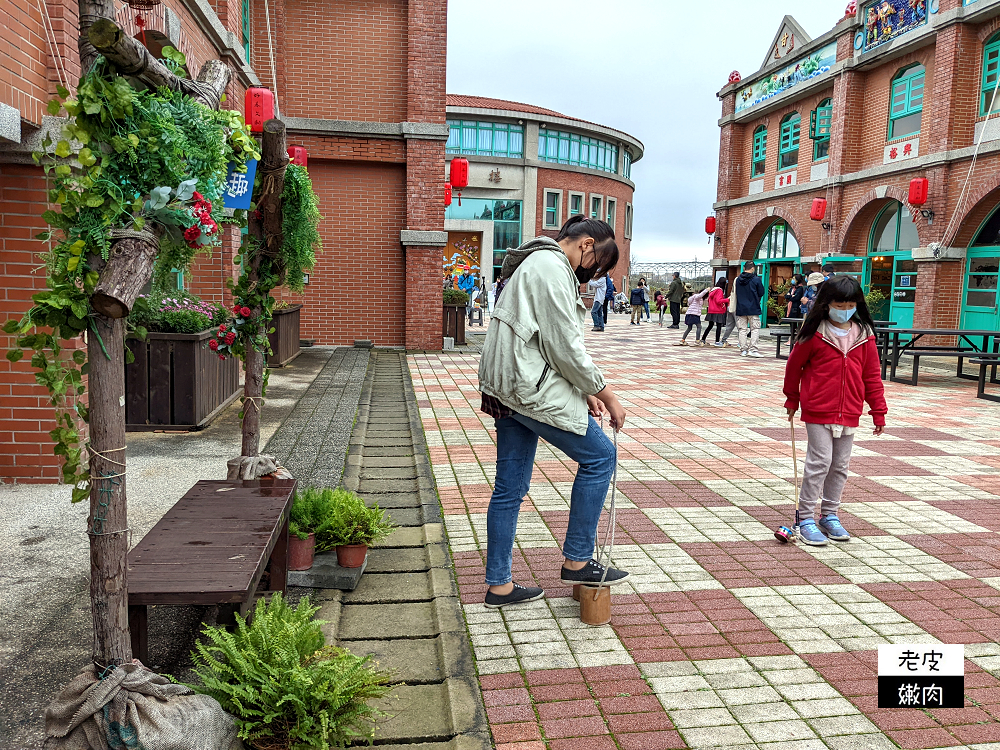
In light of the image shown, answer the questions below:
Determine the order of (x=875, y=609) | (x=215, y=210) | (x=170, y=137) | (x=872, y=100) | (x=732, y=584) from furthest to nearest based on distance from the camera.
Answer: (x=872, y=100) → (x=732, y=584) → (x=875, y=609) → (x=215, y=210) → (x=170, y=137)

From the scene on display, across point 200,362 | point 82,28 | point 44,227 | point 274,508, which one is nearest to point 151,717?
point 274,508

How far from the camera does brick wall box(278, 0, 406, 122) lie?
15172 millimetres

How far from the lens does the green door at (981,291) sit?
55.9ft

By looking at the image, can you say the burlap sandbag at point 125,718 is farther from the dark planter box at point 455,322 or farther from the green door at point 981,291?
the green door at point 981,291

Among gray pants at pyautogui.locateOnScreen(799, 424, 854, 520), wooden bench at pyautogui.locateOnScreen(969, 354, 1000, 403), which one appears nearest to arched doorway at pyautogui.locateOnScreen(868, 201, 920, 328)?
wooden bench at pyautogui.locateOnScreen(969, 354, 1000, 403)

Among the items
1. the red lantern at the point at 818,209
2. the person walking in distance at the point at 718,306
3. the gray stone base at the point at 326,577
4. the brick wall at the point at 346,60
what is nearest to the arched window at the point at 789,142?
the red lantern at the point at 818,209

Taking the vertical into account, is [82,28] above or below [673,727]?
above

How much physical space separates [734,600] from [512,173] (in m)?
43.6

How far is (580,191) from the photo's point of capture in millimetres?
48219

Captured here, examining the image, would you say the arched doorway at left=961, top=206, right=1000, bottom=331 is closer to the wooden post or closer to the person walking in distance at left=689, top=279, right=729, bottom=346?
the person walking in distance at left=689, top=279, right=729, bottom=346

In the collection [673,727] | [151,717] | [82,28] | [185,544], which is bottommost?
[673,727]

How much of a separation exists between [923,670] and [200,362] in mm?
6169

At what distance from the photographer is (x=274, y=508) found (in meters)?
3.56

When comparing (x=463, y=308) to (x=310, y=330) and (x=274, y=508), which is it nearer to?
(x=310, y=330)
